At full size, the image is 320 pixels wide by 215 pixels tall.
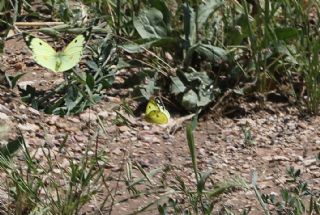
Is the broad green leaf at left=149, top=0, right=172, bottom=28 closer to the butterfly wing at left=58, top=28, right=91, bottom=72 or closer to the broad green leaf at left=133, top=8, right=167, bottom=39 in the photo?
the broad green leaf at left=133, top=8, right=167, bottom=39

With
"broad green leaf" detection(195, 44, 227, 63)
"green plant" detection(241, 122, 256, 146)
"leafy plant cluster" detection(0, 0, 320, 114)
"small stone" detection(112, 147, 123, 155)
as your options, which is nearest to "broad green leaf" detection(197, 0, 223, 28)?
"leafy plant cluster" detection(0, 0, 320, 114)

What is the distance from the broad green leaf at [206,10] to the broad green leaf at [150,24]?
135 mm

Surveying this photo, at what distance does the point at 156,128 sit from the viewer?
322 cm

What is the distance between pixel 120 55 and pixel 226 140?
533mm

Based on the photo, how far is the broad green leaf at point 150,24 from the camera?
11.3 feet

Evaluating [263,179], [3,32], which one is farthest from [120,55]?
[263,179]

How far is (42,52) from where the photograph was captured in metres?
3.26

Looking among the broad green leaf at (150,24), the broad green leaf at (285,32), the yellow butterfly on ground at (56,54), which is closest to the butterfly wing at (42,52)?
the yellow butterfly on ground at (56,54)

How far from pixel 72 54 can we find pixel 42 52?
0.11m

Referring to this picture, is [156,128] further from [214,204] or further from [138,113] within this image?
[214,204]

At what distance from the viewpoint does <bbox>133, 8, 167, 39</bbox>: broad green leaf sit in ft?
11.3

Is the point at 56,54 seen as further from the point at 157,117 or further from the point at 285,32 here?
the point at 285,32

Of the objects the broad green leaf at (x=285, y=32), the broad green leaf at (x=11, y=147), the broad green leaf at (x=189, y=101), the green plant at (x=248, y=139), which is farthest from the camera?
the broad green leaf at (x=285, y=32)

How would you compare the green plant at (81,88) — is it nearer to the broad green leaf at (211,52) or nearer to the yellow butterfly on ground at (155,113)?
the yellow butterfly on ground at (155,113)
